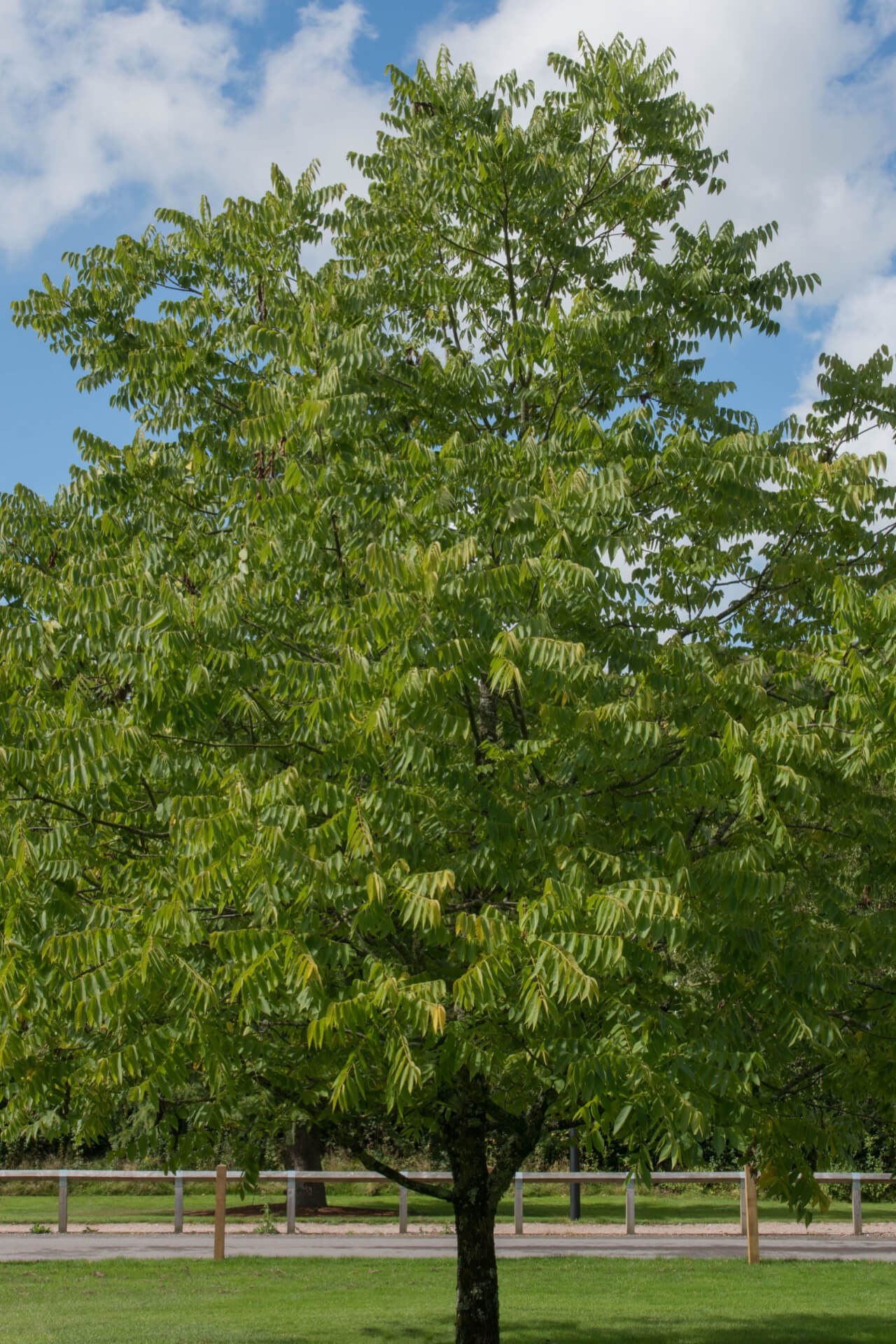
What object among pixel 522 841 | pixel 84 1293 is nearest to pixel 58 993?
pixel 522 841

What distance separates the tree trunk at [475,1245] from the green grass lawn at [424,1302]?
3.62 meters

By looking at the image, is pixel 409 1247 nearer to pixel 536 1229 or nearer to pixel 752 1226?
pixel 536 1229

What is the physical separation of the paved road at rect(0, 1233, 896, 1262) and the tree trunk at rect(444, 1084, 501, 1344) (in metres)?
10.9

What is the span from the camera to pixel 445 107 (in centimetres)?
1098

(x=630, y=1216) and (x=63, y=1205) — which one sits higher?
(x=63, y=1205)

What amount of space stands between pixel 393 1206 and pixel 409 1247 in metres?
8.32

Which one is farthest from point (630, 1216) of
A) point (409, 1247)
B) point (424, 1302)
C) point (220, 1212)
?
point (424, 1302)

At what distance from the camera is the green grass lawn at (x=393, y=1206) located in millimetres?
27312

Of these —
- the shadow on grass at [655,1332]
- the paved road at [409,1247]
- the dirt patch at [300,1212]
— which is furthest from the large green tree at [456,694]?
the dirt patch at [300,1212]

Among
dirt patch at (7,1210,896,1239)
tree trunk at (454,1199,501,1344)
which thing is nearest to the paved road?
dirt patch at (7,1210,896,1239)

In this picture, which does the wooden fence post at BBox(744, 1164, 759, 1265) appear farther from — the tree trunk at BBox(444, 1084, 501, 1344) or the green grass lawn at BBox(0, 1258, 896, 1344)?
the tree trunk at BBox(444, 1084, 501, 1344)

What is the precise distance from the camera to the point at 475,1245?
32.8 feet

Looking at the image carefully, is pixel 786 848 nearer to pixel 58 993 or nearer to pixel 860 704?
pixel 860 704

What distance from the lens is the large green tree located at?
655 centimetres
